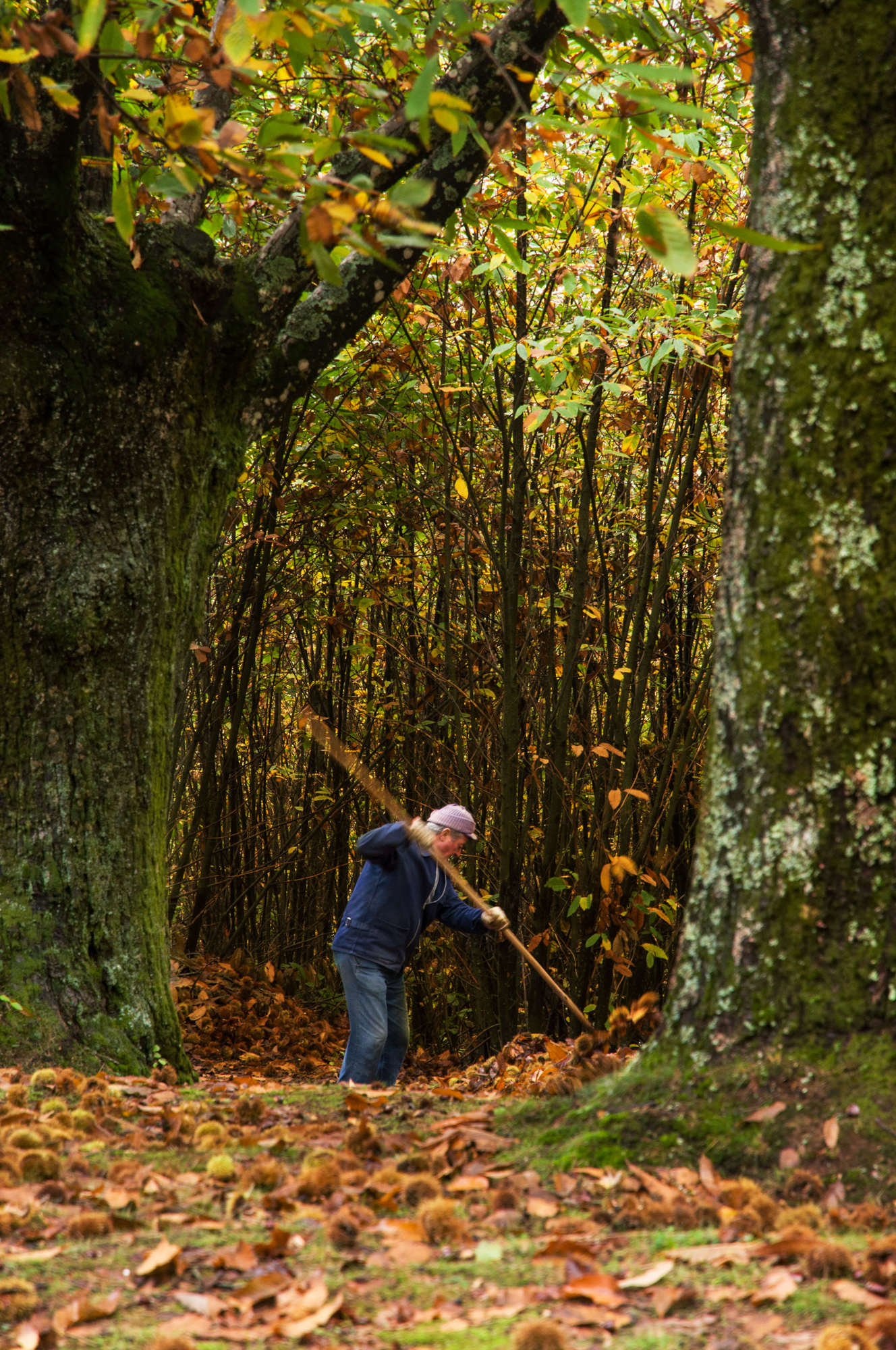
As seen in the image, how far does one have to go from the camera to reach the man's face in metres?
4.95

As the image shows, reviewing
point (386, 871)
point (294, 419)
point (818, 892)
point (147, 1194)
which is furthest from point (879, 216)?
point (294, 419)

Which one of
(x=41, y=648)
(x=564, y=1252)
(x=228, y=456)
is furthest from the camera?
(x=228, y=456)

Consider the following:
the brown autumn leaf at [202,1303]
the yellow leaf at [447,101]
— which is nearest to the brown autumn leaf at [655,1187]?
the brown autumn leaf at [202,1303]

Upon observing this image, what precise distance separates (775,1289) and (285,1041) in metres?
5.78

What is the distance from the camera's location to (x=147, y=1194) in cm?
187

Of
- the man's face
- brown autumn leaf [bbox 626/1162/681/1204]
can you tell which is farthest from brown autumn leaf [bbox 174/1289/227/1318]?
the man's face

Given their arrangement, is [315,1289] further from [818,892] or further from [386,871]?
[386,871]

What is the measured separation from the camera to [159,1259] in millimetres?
1521

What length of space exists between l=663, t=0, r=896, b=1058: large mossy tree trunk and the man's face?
2.89m

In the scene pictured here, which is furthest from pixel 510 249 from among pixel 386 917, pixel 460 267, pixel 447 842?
pixel 386 917

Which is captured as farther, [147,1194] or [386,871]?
[386,871]

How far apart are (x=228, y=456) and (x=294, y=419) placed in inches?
139

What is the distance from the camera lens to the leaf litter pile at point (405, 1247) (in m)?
1.34

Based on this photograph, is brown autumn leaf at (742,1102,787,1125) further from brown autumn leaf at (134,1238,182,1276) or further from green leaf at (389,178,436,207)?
green leaf at (389,178,436,207)
